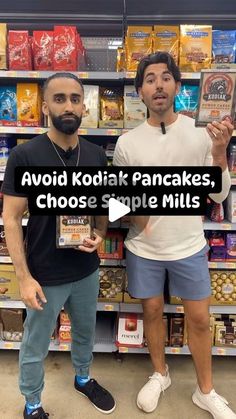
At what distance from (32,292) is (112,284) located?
93 cm

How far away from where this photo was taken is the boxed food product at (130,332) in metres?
2.39

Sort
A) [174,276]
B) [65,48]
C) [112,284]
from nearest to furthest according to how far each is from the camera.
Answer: [174,276] → [65,48] → [112,284]

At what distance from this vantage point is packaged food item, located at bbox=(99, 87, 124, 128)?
7.13ft

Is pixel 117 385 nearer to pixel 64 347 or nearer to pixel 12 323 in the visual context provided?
pixel 64 347

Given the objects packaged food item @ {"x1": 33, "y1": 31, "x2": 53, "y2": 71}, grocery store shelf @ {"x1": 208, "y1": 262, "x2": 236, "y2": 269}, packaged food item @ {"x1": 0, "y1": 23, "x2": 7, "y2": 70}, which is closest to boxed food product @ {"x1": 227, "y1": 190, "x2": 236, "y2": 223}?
grocery store shelf @ {"x1": 208, "y1": 262, "x2": 236, "y2": 269}

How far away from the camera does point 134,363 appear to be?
2479mm

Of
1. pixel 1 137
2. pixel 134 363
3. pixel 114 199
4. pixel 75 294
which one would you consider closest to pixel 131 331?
pixel 134 363

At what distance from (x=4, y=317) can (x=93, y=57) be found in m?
1.85

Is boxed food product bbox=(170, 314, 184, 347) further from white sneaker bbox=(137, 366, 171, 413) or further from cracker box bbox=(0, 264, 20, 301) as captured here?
cracker box bbox=(0, 264, 20, 301)

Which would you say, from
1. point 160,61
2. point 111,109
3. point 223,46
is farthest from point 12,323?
point 223,46

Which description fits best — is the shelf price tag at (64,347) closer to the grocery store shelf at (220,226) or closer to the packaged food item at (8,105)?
the grocery store shelf at (220,226)

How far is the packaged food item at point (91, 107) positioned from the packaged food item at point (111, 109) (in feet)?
0.18

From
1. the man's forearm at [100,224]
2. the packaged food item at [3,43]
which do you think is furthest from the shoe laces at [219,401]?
the packaged food item at [3,43]

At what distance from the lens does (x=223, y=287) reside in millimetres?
2340
